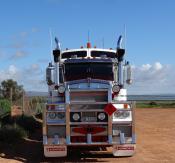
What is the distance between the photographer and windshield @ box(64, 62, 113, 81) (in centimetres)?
1677

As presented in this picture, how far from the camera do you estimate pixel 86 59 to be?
55.4 feet

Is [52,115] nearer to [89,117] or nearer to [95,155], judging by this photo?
[89,117]

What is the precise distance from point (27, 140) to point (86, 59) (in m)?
6.13

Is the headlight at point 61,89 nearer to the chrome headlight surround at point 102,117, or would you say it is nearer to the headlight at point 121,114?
the chrome headlight surround at point 102,117

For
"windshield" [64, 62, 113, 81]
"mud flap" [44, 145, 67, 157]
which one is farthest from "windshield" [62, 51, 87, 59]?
"mud flap" [44, 145, 67, 157]

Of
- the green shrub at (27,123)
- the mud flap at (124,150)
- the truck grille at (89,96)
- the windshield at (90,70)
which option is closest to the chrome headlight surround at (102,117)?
the truck grille at (89,96)

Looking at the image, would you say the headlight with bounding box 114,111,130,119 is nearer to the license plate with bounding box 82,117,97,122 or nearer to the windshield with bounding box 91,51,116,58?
the license plate with bounding box 82,117,97,122

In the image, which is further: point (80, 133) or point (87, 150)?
point (87, 150)

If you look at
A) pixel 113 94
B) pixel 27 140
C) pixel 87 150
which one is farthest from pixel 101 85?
pixel 27 140

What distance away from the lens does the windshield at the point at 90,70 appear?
16.8m

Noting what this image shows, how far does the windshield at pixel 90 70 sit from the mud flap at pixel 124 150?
265 cm

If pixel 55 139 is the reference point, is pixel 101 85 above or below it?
above

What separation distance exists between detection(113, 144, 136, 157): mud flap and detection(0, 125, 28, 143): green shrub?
6.32m

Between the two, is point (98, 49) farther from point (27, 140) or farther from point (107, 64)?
point (27, 140)
